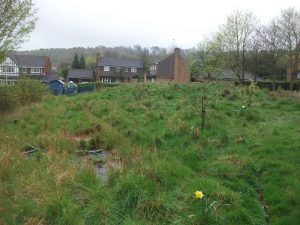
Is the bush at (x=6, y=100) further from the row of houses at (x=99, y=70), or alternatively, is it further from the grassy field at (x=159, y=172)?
the row of houses at (x=99, y=70)

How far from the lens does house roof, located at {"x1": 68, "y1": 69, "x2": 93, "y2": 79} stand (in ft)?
295

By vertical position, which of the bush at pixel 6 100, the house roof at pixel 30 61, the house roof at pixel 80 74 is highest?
the house roof at pixel 30 61

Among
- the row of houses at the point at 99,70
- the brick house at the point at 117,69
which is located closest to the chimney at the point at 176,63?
the row of houses at the point at 99,70

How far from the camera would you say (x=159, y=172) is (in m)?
8.20

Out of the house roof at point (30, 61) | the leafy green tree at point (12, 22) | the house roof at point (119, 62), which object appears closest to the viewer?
the leafy green tree at point (12, 22)

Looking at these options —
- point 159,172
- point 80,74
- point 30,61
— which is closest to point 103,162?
point 159,172

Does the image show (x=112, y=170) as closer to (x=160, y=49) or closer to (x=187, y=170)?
(x=187, y=170)

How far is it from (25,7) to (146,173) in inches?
590

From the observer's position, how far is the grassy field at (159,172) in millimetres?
6727

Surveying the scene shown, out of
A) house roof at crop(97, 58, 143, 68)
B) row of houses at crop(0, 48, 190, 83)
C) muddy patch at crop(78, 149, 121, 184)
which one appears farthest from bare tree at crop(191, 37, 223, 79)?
house roof at crop(97, 58, 143, 68)

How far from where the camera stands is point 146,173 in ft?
26.4

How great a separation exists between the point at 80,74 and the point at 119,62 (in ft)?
36.3

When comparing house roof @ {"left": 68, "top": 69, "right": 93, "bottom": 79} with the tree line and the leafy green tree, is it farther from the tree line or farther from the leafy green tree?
the leafy green tree

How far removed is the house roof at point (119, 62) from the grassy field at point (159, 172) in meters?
80.4
